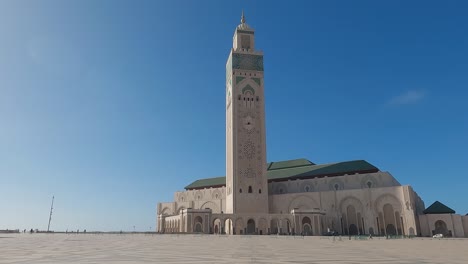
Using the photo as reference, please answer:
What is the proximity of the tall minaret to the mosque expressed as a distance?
141 millimetres

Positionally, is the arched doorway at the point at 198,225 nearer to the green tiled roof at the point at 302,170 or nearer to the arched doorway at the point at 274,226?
the arched doorway at the point at 274,226

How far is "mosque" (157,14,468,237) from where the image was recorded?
46.0 m

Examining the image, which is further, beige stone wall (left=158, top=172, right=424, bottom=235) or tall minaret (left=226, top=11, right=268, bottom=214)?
tall minaret (left=226, top=11, right=268, bottom=214)

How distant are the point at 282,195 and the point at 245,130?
1105 centimetres

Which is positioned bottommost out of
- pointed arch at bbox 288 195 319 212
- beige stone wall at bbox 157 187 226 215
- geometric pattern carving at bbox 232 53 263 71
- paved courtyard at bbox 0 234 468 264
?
paved courtyard at bbox 0 234 468 264

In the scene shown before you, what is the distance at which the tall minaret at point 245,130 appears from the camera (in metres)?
53.4

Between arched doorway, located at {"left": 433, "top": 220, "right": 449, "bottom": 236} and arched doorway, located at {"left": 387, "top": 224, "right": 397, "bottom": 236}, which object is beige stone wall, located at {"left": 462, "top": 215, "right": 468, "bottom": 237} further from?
arched doorway, located at {"left": 387, "top": 224, "right": 397, "bottom": 236}

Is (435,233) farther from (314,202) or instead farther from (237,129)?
(237,129)

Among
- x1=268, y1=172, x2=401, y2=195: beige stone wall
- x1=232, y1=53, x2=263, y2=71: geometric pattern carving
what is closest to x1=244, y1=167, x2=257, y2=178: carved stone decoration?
x1=268, y1=172, x2=401, y2=195: beige stone wall

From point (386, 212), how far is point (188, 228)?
25337mm

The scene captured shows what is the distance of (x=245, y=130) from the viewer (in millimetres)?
56094

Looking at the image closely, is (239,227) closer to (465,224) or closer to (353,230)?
(353,230)

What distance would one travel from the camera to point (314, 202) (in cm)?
5253

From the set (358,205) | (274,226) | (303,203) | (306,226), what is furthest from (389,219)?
(274,226)
